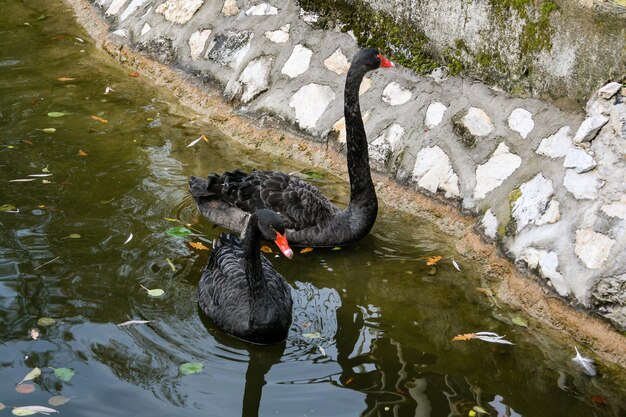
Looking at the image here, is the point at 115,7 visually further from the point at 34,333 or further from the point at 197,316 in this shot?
the point at 34,333

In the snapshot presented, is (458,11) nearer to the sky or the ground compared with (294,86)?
nearer to the sky

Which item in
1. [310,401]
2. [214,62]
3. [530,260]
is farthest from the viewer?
[214,62]

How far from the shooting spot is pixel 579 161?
22.1 feet

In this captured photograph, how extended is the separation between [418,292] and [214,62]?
13.9 ft

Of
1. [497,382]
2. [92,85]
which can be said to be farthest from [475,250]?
[92,85]

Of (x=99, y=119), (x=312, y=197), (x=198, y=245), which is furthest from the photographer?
(x=99, y=119)

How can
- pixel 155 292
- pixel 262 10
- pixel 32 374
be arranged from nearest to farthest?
pixel 32 374, pixel 155 292, pixel 262 10

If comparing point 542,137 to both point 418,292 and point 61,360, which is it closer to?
point 418,292

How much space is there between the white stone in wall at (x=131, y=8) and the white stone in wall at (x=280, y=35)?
7.62 feet

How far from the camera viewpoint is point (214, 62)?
9805mm

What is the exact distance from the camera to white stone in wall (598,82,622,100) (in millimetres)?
6727

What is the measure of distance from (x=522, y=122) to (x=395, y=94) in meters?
1.38

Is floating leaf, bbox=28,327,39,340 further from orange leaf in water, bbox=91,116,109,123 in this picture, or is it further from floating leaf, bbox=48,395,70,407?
orange leaf in water, bbox=91,116,109,123

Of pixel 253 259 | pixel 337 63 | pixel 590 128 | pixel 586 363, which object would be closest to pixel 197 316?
pixel 253 259
